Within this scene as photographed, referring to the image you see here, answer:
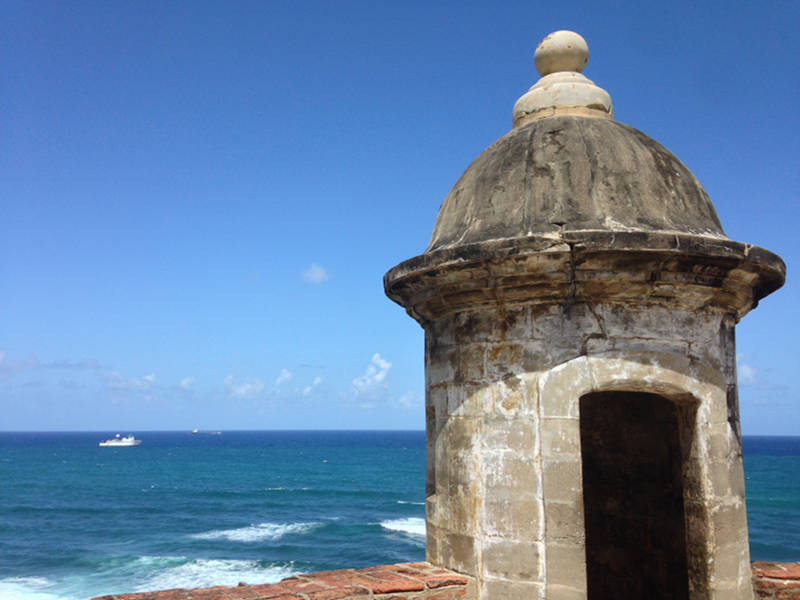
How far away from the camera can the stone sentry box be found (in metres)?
3.32

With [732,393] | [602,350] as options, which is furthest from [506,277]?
[732,393]

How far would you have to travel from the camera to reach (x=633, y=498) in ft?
17.3

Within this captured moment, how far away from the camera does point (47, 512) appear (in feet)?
159

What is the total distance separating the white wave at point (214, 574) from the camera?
28.8 m

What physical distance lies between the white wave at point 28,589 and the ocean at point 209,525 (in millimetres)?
42

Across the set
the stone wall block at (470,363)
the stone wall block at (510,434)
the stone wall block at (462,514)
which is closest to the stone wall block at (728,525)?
the stone wall block at (510,434)

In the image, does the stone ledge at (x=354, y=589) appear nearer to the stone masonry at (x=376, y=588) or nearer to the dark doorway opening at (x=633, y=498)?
the stone masonry at (x=376, y=588)

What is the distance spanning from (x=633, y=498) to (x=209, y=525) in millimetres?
42922

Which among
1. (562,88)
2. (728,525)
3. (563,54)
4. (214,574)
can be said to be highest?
(563,54)

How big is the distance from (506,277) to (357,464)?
9090 cm

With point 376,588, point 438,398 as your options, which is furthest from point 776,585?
point 376,588

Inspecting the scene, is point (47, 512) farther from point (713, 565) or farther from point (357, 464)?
point (713, 565)

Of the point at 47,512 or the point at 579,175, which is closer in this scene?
the point at 579,175

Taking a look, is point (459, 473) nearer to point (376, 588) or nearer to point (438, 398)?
point (438, 398)
